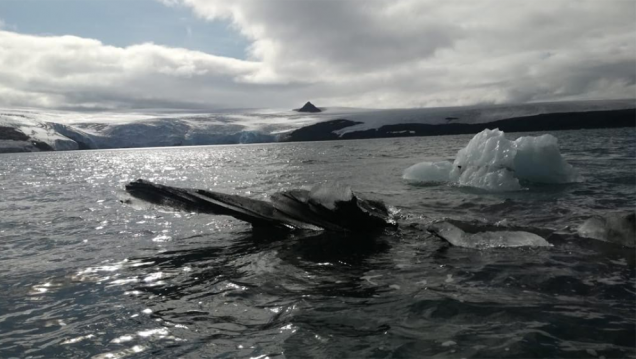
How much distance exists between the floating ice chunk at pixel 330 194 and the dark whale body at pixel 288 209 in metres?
0.08

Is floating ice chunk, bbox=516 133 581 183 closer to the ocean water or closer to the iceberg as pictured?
Answer: the iceberg

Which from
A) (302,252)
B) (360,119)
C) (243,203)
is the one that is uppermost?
(360,119)

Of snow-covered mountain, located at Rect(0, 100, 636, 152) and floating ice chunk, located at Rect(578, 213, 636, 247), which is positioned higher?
snow-covered mountain, located at Rect(0, 100, 636, 152)

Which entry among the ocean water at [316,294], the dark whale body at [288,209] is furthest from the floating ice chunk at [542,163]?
the dark whale body at [288,209]

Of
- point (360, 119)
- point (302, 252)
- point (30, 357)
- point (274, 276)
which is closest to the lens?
point (30, 357)

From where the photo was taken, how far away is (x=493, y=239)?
9445mm

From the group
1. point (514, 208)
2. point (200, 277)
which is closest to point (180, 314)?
point (200, 277)

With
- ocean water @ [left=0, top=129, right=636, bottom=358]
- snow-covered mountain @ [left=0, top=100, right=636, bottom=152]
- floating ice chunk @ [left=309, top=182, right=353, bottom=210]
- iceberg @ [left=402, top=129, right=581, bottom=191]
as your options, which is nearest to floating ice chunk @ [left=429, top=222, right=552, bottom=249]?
ocean water @ [left=0, top=129, right=636, bottom=358]

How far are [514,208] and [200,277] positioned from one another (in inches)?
411

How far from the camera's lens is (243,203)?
12.6 m

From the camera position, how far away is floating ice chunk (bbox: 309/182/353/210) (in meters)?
10.8

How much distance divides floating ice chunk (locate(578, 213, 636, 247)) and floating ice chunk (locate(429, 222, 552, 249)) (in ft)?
4.05

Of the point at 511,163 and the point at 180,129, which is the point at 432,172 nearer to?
the point at 511,163

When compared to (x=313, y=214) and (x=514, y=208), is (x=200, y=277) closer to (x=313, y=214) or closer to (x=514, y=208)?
(x=313, y=214)
